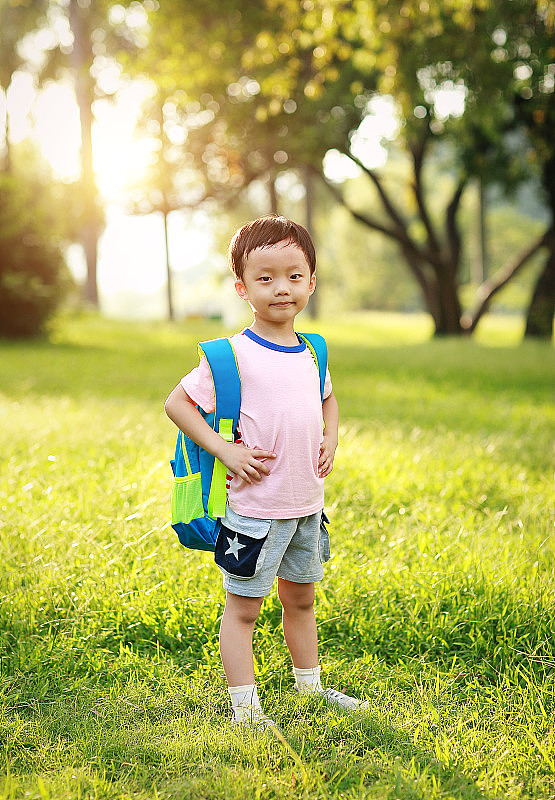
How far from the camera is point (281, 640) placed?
3006mm

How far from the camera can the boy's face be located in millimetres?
2387

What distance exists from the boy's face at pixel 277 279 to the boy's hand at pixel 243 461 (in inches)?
17.3

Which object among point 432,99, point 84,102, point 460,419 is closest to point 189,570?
point 460,419

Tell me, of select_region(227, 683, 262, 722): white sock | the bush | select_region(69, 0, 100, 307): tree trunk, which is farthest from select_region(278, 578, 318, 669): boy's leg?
select_region(69, 0, 100, 307): tree trunk

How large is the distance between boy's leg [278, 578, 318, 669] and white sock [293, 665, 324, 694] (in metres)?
0.01

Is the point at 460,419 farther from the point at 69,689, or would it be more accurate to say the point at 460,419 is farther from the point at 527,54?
the point at 527,54

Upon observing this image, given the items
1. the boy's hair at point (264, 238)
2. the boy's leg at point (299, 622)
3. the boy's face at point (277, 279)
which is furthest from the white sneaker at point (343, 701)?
the boy's hair at point (264, 238)

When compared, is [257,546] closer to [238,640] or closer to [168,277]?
[238,640]

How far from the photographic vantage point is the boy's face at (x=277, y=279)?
2387 millimetres

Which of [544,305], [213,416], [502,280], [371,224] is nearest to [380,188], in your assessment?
[371,224]

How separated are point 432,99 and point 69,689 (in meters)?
13.6

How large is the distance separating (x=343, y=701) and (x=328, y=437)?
913 mm

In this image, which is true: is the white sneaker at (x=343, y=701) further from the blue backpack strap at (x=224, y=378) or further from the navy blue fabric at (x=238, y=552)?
the blue backpack strap at (x=224, y=378)

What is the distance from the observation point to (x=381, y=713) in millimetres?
2525
